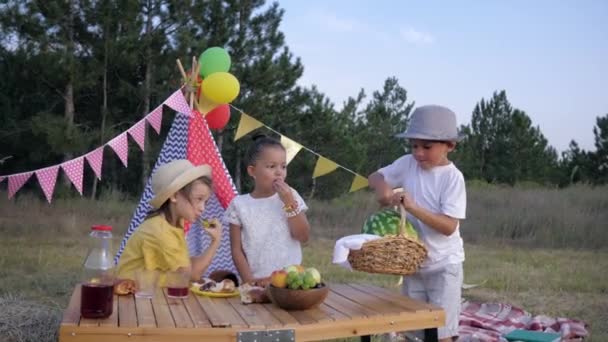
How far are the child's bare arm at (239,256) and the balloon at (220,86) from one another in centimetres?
155

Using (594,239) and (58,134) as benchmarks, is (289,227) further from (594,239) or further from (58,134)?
(58,134)

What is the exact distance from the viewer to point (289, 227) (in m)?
4.27

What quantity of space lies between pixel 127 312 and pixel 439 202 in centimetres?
175

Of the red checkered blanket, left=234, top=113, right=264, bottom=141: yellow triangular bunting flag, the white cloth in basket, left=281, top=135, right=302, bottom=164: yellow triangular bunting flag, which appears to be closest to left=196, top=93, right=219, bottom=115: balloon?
left=234, top=113, right=264, bottom=141: yellow triangular bunting flag

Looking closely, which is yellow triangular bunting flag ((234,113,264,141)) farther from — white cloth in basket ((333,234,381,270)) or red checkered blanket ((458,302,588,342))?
white cloth in basket ((333,234,381,270))

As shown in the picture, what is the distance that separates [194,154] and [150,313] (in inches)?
109

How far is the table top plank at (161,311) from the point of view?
2.75 metres

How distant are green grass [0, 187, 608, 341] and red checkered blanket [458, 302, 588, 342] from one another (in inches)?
8.4

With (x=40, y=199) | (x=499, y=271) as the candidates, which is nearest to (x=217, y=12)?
(x=40, y=199)

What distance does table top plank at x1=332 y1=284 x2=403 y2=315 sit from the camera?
10.5ft

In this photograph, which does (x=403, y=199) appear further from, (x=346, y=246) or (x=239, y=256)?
(x=239, y=256)

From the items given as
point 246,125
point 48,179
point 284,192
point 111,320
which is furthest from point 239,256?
point 48,179

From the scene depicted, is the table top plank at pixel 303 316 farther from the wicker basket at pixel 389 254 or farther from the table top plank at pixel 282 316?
the wicker basket at pixel 389 254

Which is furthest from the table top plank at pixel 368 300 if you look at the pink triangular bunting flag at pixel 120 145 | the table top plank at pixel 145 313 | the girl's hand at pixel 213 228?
the pink triangular bunting flag at pixel 120 145
